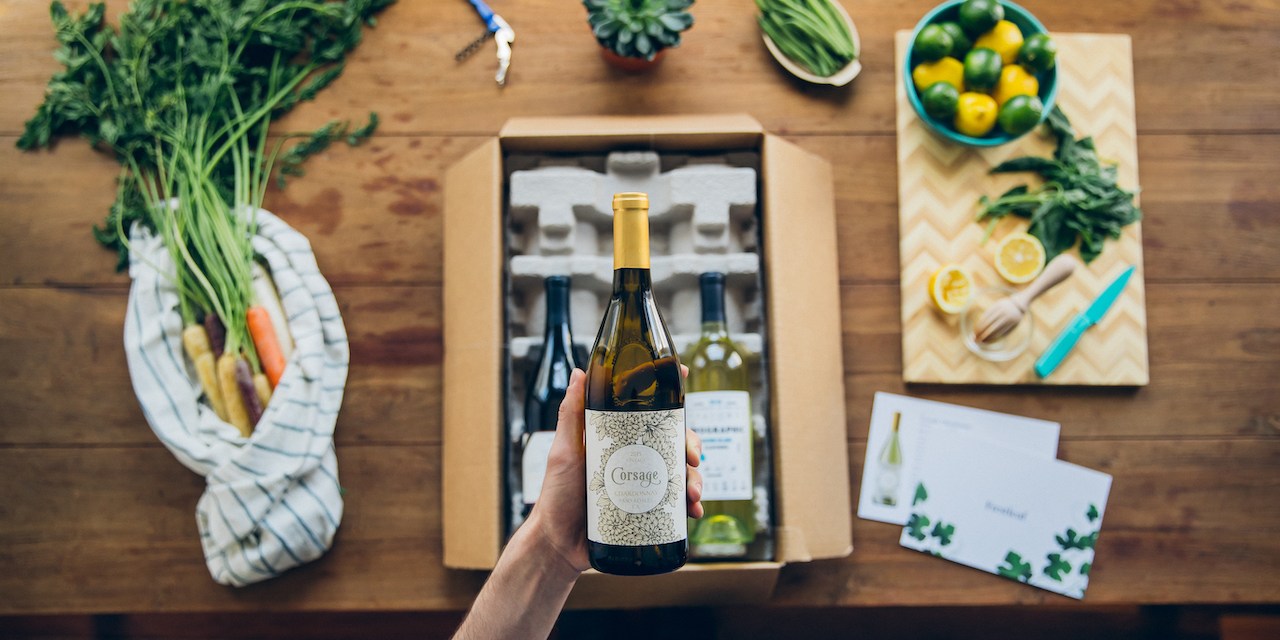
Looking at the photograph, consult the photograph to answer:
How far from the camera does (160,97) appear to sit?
4.61 feet

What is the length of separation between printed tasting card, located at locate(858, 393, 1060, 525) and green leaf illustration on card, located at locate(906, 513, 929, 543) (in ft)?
0.04

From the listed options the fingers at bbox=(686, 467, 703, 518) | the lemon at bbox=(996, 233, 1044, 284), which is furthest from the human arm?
the lemon at bbox=(996, 233, 1044, 284)

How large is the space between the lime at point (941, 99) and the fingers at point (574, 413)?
91 cm

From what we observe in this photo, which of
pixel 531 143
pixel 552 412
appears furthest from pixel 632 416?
pixel 531 143

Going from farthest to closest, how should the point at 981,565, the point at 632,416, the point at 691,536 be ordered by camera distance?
1. the point at 981,565
2. the point at 691,536
3. the point at 632,416

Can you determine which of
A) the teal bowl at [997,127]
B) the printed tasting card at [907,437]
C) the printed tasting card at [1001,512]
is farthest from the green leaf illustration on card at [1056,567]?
the teal bowl at [997,127]

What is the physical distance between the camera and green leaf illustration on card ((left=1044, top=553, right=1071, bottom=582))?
1388 millimetres

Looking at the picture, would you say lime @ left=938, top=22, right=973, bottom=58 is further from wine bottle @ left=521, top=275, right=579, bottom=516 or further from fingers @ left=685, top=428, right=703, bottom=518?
fingers @ left=685, top=428, right=703, bottom=518

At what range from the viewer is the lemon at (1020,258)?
1.38m

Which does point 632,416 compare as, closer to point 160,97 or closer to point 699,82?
point 699,82

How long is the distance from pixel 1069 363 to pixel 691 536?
803mm

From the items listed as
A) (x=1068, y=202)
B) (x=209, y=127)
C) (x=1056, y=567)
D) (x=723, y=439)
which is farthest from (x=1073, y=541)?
(x=209, y=127)

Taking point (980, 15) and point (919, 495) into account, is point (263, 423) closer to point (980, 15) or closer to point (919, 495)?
point (919, 495)

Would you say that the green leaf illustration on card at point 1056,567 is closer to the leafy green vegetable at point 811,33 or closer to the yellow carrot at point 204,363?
the leafy green vegetable at point 811,33
